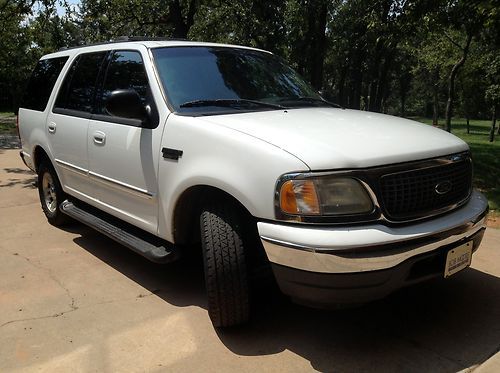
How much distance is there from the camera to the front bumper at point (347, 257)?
8.63 feet

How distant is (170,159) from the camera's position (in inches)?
135

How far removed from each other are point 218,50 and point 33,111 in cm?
255

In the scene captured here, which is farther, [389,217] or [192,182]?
[192,182]

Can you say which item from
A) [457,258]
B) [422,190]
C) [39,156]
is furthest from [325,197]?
[39,156]

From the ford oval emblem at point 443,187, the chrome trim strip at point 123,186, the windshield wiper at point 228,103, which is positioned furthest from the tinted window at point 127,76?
the ford oval emblem at point 443,187

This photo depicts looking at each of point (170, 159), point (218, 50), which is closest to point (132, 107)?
point (170, 159)

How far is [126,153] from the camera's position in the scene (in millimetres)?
3865

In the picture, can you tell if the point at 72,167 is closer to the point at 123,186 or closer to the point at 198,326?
the point at 123,186

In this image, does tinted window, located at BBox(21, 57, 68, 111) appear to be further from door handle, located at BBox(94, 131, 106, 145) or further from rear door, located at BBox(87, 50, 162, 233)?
door handle, located at BBox(94, 131, 106, 145)

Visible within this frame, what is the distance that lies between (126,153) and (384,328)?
2241 millimetres

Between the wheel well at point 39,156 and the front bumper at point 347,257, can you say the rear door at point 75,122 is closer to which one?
the wheel well at point 39,156

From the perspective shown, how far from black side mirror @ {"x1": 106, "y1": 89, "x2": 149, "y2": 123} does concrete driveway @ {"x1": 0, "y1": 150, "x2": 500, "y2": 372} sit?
54.7 inches

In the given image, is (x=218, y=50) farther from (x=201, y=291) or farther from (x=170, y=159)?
(x=201, y=291)

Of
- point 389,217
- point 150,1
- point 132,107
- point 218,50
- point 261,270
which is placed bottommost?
point 261,270
